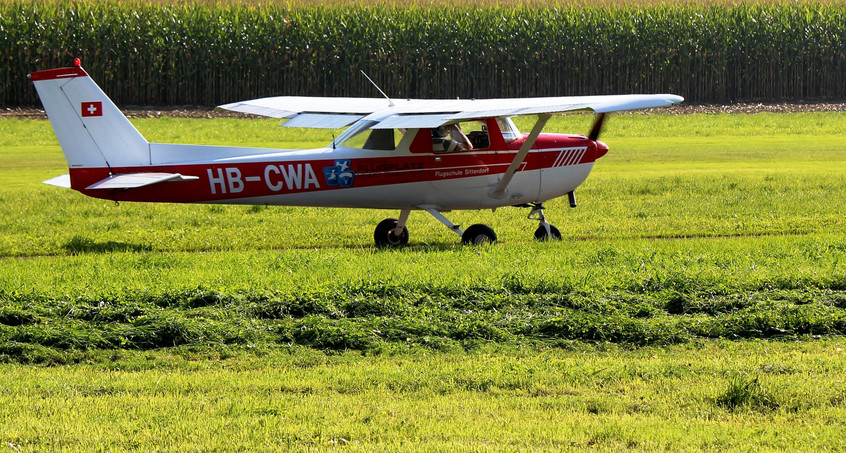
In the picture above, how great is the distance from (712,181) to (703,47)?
28.7 metres

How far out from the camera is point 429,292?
9883mm

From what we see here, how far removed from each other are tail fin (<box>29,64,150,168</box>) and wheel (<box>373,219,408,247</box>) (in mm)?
3213

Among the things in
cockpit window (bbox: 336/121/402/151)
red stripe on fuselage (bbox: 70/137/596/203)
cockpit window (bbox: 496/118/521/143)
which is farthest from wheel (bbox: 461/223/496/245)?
cockpit window (bbox: 336/121/402/151)

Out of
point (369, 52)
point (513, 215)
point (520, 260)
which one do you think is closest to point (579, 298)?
point (520, 260)

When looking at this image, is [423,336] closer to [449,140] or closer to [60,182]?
[449,140]

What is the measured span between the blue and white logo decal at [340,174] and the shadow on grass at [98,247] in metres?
2.58

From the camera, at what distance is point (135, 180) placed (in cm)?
1291

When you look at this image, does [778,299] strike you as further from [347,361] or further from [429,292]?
[347,361]

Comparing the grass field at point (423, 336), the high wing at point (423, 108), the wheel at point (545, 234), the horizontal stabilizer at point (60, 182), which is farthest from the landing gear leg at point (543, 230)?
the horizontal stabilizer at point (60, 182)

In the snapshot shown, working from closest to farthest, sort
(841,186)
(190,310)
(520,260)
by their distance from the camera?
(190,310) → (520,260) → (841,186)

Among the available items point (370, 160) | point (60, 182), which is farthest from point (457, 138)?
point (60, 182)

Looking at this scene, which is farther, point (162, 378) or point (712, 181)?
point (712, 181)

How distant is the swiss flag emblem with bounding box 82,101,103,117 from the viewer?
516 inches

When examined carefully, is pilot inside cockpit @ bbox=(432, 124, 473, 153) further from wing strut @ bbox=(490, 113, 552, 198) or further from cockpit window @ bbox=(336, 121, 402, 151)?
wing strut @ bbox=(490, 113, 552, 198)
